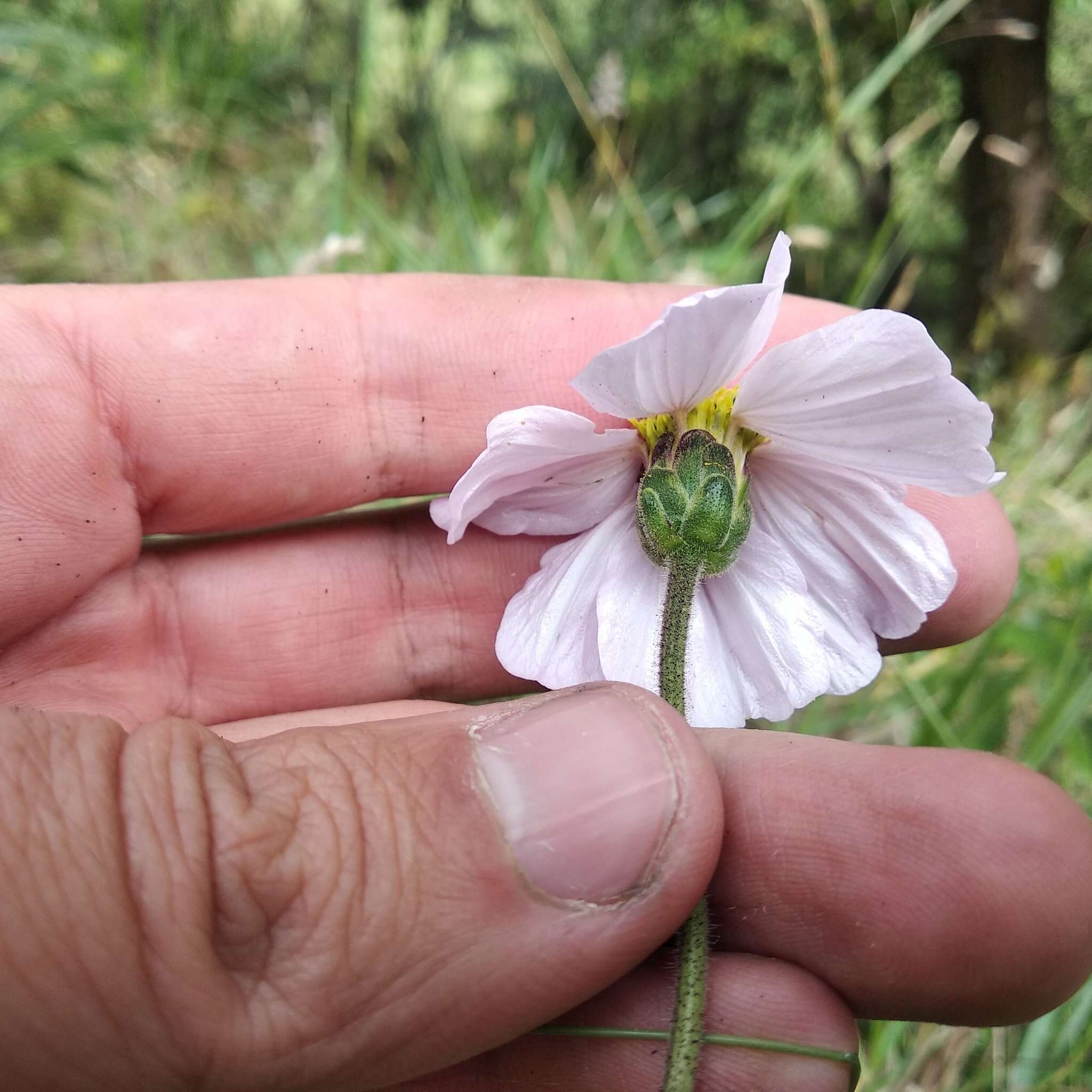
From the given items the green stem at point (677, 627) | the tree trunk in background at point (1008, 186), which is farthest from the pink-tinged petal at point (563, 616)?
the tree trunk in background at point (1008, 186)

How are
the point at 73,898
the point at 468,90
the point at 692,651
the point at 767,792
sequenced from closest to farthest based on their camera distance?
the point at 73,898, the point at 767,792, the point at 692,651, the point at 468,90

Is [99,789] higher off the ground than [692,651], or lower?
higher

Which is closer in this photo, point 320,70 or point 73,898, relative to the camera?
point 73,898

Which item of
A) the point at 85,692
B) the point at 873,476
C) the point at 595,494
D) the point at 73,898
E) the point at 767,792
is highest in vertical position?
the point at 873,476

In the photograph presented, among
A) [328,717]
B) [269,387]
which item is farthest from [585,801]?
[269,387]

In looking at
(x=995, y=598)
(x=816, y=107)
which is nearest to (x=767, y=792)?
(x=995, y=598)

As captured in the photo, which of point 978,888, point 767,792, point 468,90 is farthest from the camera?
point 468,90

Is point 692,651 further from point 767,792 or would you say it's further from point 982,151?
point 982,151

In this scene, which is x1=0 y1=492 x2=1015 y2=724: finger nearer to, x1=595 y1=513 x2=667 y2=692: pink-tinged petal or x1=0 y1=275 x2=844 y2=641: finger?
x1=0 y1=275 x2=844 y2=641: finger
